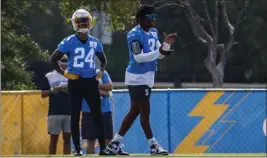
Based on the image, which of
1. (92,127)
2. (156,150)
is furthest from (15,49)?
(156,150)

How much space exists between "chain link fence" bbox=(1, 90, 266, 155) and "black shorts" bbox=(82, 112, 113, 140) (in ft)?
7.21

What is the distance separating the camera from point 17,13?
992 inches

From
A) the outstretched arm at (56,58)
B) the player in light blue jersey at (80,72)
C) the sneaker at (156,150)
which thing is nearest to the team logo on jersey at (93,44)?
the player in light blue jersey at (80,72)

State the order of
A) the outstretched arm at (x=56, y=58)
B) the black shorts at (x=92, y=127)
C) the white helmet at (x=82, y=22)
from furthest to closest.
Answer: the black shorts at (x=92, y=127) → the outstretched arm at (x=56, y=58) → the white helmet at (x=82, y=22)

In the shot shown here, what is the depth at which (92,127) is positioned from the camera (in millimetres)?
14984

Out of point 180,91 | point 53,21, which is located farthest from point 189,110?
point 53,21

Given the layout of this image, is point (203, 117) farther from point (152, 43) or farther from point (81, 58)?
point (81, 58)

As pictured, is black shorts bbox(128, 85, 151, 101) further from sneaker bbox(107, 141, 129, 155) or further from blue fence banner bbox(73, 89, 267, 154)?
blue fence banner bbox(73, 89, 267, 154)

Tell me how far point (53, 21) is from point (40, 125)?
159 feet

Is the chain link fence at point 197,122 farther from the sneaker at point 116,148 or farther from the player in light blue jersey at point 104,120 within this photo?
the sneaker at point 116,148

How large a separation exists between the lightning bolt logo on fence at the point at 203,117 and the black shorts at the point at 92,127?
2.62 metres

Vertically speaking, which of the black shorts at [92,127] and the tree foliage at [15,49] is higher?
the tree foliage at [15,49]

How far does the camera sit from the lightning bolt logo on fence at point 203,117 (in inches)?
683

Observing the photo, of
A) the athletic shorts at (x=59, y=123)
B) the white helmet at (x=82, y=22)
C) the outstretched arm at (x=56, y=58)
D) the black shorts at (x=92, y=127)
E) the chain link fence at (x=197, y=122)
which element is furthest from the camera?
the chain link fence at (x=197, y=122)
